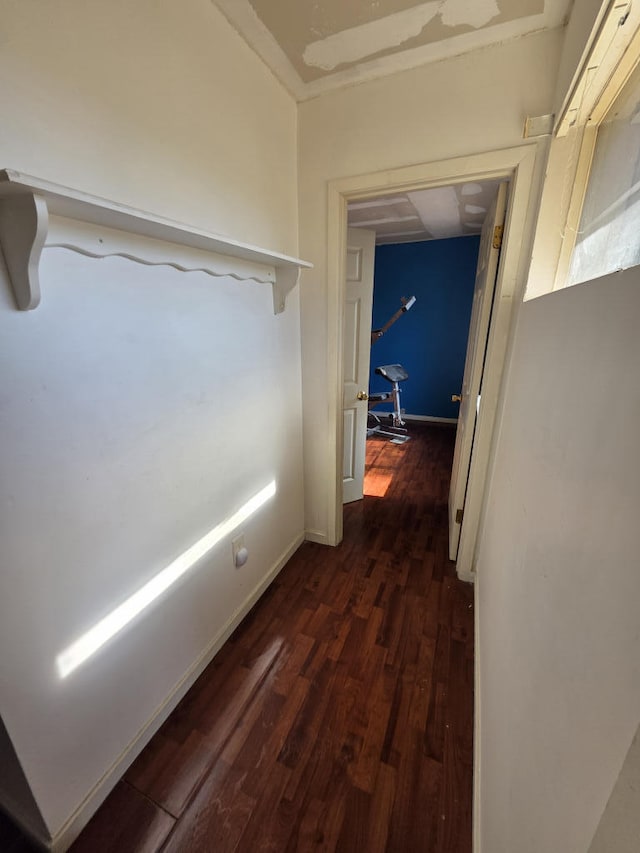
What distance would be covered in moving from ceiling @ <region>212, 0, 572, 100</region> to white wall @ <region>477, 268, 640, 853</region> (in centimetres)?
110

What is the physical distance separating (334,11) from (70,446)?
66.9 inches

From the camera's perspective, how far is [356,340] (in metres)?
2.50

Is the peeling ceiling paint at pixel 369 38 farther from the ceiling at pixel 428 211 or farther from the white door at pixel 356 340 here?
Result: the white door at pixel 356 340

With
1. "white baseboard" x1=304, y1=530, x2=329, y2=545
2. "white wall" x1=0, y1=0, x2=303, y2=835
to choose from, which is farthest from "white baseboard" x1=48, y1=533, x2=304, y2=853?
"white baseboard" x1=304, y1=530, x2=329, y2=545

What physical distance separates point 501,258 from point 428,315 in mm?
3204

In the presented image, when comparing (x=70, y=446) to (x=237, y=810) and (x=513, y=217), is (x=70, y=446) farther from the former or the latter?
(x=513, y=217)

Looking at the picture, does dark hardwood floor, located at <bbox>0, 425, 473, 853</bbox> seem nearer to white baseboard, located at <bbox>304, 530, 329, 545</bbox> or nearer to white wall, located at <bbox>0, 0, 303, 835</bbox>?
white wall, located at <bbox>0, 0, 303, 835</bbox>

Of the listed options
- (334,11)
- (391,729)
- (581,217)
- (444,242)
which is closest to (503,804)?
(391,729)

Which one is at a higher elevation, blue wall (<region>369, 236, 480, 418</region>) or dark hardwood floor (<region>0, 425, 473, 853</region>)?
blue wall (<region>369, 236, 480, 418</region>)

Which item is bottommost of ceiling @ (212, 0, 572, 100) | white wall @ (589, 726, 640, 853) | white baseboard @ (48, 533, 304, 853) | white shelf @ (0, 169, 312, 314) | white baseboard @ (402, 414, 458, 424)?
white baseboard @ (48, 533, 304, 853)

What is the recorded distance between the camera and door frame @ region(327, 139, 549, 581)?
54.7 inches

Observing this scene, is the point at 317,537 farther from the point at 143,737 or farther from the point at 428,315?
the point at 428,315

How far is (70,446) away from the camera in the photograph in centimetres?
89

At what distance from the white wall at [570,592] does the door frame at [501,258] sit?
1.92 feet
